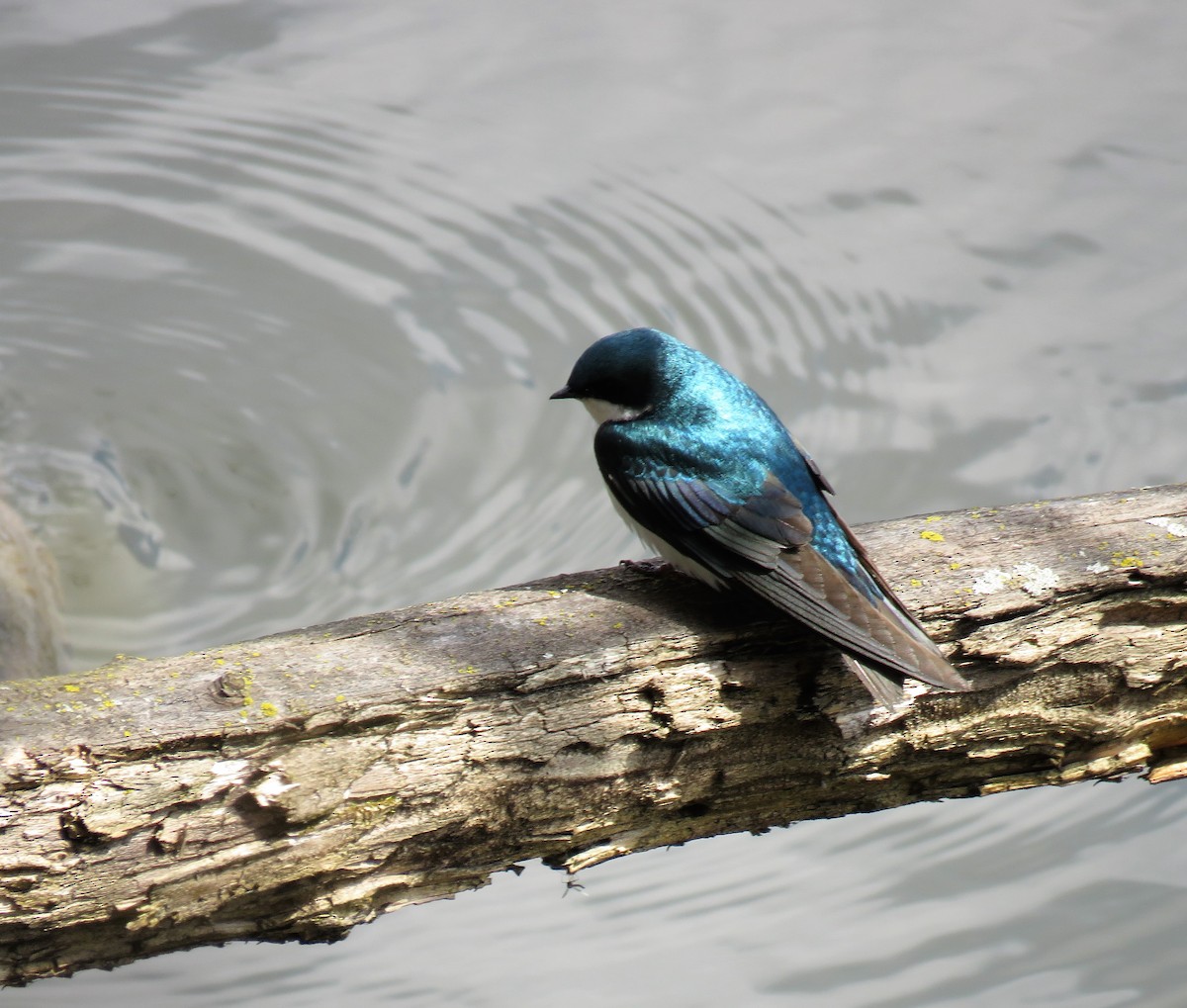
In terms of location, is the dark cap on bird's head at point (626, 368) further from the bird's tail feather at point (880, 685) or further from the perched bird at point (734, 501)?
the bird's tail feather at point (880, 685)

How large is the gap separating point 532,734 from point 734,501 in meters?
0.65

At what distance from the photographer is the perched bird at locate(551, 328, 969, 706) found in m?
2.18

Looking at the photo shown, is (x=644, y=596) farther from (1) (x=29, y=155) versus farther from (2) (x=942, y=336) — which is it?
(1) (x=29, y=155)

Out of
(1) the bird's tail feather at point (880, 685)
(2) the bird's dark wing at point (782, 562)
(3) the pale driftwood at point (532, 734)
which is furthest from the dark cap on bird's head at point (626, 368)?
(1) the bird's tail feather at point (880, 685)

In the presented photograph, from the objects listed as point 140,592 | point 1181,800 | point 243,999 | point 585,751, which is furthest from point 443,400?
point 585,751

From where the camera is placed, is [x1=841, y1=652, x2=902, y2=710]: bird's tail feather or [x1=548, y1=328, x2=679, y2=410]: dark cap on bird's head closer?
[x1=841, y1=652, x2=902, y2=710]: bird's tail feather

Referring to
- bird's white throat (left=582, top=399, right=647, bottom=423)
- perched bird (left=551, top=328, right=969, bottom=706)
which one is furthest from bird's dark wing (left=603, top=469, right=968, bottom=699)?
bird's white throat (left=582, top=399, right=647, bottom=423)

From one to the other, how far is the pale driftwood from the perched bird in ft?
0.31

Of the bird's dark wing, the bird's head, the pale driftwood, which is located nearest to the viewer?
the pale driftwood

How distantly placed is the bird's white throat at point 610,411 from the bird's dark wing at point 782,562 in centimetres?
20

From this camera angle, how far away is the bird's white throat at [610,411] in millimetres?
2885

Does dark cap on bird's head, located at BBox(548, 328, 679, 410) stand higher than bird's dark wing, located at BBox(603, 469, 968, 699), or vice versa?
dark cap on bird's head, located at BBox(548, 328, 679, 410)

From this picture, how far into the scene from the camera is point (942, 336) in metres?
5.71

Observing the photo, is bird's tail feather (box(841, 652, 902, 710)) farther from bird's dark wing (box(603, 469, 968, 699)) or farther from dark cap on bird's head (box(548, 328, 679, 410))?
dark cap on bird's head (box(548, 328, 679, 410))
